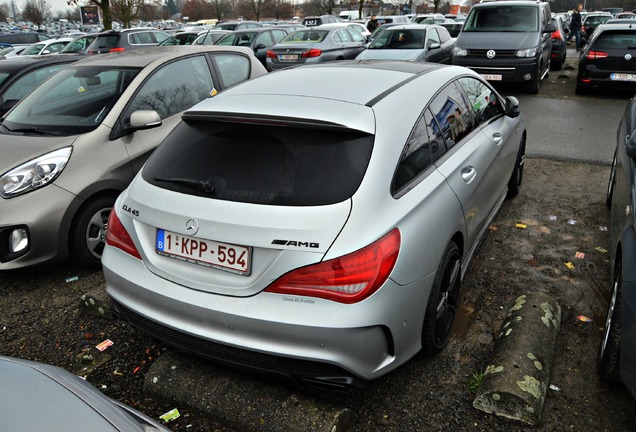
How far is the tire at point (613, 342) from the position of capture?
107 inches

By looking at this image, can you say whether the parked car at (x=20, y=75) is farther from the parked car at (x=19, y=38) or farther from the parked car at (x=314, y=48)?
the parked car at (x=19, y=38)

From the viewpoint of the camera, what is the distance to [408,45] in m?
12.7

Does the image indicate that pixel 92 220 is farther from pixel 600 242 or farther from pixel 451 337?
pixel 600 242

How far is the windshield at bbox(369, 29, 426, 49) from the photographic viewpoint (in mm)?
12688

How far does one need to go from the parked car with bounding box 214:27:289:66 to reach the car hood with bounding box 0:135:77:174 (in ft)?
40.0

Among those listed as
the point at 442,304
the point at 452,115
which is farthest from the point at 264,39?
the point at 442,304

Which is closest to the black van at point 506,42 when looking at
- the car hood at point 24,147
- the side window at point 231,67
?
the side window at point 231,67

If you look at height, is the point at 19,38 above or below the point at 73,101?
above

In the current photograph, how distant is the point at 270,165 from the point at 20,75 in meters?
5.54

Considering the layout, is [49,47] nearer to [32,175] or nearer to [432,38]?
[432,38]

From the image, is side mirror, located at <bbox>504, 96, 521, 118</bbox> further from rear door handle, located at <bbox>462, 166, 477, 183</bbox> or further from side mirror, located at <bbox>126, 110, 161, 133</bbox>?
side mirror, located at <bbox>126, 110, 161, 133</bbox>

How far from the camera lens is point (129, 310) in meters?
2.79

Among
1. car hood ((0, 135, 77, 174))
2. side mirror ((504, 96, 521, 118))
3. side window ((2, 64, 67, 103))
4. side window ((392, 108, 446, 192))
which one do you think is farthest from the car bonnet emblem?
side window ((2, 64, 67, 103))

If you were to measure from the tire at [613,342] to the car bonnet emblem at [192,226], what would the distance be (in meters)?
2.06
